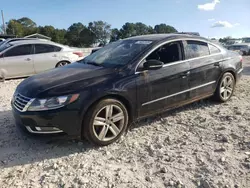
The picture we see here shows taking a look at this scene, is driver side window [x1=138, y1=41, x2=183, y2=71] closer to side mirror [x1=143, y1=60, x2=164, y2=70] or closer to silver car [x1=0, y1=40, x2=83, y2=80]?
side mirror [x1=143, y1=60, x2=164, y2=70]

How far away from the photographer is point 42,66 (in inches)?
344

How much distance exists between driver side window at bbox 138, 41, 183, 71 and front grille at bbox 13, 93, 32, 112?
78.4 inches

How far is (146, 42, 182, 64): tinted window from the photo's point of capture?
4043 millimetres

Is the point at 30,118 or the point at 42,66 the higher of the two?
the point at 42,66

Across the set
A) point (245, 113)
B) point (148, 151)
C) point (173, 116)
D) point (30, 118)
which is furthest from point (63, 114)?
point (245, 113)

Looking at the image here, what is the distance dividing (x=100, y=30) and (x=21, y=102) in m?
91.6

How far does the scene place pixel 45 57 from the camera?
8805mm

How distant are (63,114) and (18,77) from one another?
6415mm

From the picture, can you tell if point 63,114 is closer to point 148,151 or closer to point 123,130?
point 123,130

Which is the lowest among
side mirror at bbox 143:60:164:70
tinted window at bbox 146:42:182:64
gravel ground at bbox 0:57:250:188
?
gravel ground at bbox 0:57:250:188

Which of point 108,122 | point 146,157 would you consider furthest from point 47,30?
point 146,157

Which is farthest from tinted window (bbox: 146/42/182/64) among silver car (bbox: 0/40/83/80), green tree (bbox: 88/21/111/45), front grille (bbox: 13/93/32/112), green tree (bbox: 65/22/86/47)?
green tree (bbox: 88/21/111/45)

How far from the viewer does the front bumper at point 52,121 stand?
122 inches

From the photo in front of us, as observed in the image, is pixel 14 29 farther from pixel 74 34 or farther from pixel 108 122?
pixel 108 122
